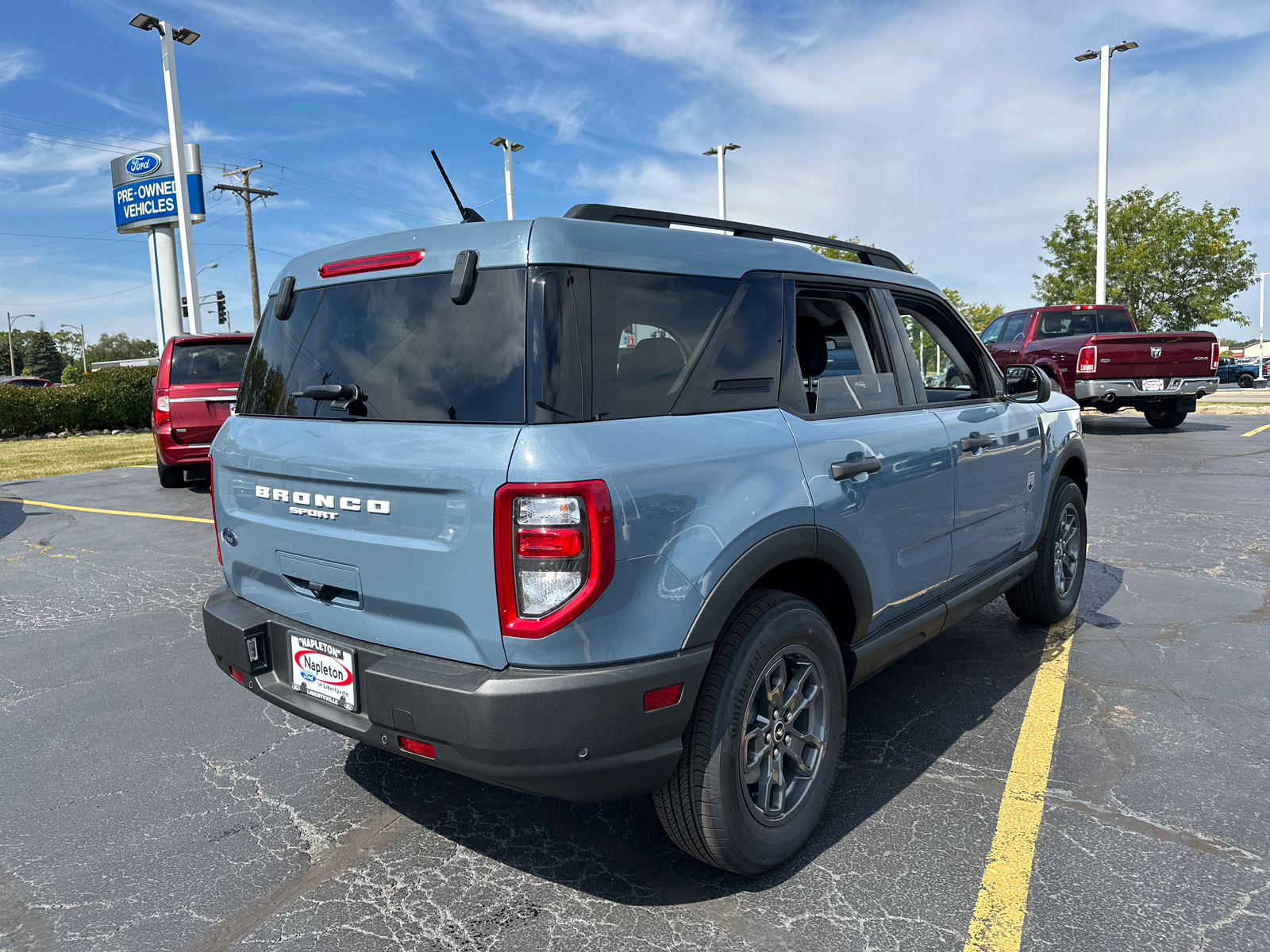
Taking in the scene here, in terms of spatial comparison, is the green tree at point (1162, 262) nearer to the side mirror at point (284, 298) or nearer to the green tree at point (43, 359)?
the side mirror at point (284, 298)

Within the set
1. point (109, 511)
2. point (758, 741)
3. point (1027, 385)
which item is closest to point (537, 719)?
point (758, 741)

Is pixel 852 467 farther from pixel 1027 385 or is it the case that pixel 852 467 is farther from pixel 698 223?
pixel 1027 385

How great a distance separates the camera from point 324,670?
8.29 ft

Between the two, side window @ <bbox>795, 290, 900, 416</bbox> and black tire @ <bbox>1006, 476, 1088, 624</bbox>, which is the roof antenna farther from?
black tire @ <bbox>1006, 476, 1088, 624</bbox>

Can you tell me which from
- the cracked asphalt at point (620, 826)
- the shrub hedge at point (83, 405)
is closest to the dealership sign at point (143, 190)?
the shrub hedge at point (83, 405)

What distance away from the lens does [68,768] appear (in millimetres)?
3424

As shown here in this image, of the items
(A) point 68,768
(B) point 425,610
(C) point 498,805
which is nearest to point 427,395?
(B) point 425,610

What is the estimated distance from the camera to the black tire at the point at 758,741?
239cm

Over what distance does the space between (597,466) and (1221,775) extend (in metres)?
2.64

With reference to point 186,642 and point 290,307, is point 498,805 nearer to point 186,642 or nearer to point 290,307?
point 290,307

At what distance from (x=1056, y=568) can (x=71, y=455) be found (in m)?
17.9

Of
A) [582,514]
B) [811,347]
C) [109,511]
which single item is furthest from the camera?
[109,511]

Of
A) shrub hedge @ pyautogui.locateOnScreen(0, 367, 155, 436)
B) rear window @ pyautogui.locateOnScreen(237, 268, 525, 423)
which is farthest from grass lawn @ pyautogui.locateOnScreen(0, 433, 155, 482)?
rear window @ pyautogui.locateOnScreen(237, 268, 525, 423)

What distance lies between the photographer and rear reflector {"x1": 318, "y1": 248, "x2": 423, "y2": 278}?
254cm
